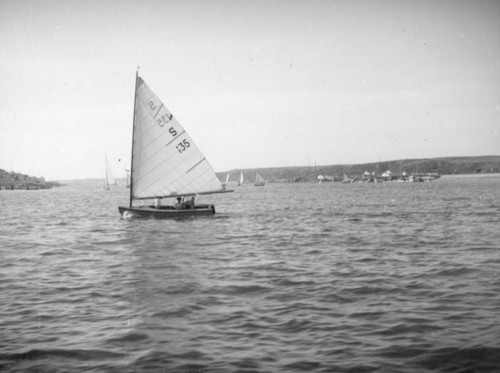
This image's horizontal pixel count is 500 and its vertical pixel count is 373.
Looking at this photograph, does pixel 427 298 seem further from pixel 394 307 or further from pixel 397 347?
pixel 397 347

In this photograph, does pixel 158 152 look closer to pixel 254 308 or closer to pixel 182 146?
pixel 182 146

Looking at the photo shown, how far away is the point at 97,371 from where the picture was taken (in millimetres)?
8406

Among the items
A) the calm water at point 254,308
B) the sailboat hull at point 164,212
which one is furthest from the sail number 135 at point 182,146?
the calm water at point 254,308

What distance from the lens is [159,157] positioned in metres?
38.0

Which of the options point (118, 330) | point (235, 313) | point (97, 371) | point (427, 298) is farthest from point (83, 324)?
point (427, 298)

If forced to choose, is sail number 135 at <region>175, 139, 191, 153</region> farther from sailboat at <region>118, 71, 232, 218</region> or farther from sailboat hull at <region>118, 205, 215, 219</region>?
sailboat hull at <region>118, 205, 215, 219</region>

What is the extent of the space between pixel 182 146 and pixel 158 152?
2016mm

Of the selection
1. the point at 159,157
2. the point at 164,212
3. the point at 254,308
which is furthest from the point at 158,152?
the point at 254,308

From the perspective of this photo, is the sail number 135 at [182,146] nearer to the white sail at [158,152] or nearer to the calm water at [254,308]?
the white sail at [158,152]

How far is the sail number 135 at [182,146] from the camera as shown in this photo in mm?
38125

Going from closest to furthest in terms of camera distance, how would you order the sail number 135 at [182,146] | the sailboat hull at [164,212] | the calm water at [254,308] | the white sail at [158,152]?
the calm water at [254,308] < the white sail at [158,152] < the sail number 135 at [182,146] < the sailboat hull at [164,212]

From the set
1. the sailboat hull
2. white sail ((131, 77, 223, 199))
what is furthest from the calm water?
the sailboat hull

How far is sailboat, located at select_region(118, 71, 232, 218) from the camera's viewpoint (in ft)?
123

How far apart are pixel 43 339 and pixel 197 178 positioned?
30.1 meters
